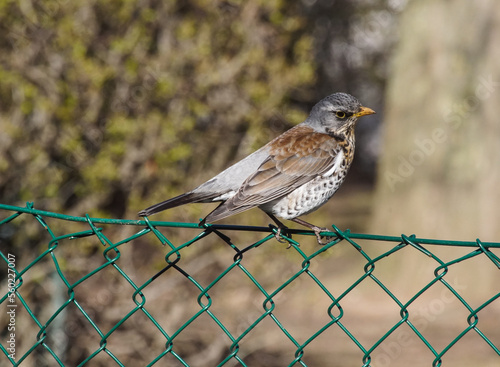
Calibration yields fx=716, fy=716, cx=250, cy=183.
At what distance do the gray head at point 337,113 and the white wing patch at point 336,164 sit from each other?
0.23 meters

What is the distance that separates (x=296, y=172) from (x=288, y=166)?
56 millimetres

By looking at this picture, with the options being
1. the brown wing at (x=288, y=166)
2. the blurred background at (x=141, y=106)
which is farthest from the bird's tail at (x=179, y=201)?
the blurred background at (x=141, y=106)

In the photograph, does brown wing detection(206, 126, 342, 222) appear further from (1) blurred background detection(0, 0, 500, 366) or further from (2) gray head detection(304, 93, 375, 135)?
(1) blurred background detection(0, 0, 500, 366)

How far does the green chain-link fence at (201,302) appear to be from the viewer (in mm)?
5266

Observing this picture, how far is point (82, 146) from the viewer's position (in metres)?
5.28

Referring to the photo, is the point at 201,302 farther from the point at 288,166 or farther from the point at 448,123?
the point at 448,123

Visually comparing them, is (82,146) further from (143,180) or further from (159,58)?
(159,58)

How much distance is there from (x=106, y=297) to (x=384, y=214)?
3.85 metres

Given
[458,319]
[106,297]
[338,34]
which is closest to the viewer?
[106,297]

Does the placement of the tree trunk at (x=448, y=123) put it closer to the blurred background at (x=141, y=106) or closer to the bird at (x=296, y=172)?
the blurred background at (x=141, y=106)

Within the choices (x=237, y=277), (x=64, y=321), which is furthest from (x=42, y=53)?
(x=237, y=277)

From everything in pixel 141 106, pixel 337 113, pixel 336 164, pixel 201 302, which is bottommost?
pixel 336 164

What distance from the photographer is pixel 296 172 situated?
13.0 feet

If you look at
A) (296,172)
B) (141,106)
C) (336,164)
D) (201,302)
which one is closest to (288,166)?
(296,172)
